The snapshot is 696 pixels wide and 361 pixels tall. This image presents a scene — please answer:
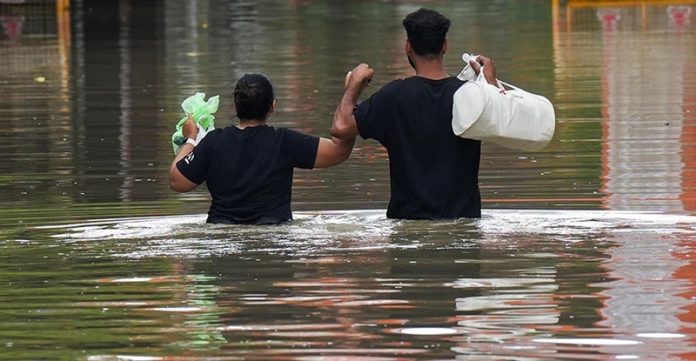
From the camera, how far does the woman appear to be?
10.4 meters

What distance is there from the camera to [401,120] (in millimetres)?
10352

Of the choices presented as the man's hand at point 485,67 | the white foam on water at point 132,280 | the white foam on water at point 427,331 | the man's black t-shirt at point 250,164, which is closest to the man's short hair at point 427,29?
the man's hand at point 485,67

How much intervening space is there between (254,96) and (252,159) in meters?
0.35

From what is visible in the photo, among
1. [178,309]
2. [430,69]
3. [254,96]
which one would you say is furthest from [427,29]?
[178,309]

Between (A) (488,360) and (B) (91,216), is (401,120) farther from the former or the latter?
(A) (488,360)

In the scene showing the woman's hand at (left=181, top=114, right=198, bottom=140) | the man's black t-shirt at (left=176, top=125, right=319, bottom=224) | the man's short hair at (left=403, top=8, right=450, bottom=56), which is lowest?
the man's black t-shirt at (left=176, top=125, right=319, bottom=224)

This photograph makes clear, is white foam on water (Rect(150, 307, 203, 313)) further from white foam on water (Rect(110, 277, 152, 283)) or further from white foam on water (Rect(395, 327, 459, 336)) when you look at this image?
white foam on water (Rect(395, 327, 459, 336))

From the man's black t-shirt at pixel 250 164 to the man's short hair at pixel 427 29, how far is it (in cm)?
78

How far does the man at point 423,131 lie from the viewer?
33.8ft

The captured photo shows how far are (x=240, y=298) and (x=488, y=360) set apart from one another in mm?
1817

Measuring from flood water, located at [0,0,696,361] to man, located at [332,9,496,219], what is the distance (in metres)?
0.17

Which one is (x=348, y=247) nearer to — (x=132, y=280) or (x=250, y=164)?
(x=250, y=164)

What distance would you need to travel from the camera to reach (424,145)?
10383 millimetres

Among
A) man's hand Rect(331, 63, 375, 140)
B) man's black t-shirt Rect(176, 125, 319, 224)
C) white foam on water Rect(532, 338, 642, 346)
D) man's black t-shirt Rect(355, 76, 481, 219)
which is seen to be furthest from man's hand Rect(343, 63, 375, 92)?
white foam on water Rect(532, 338, 642, 346)
